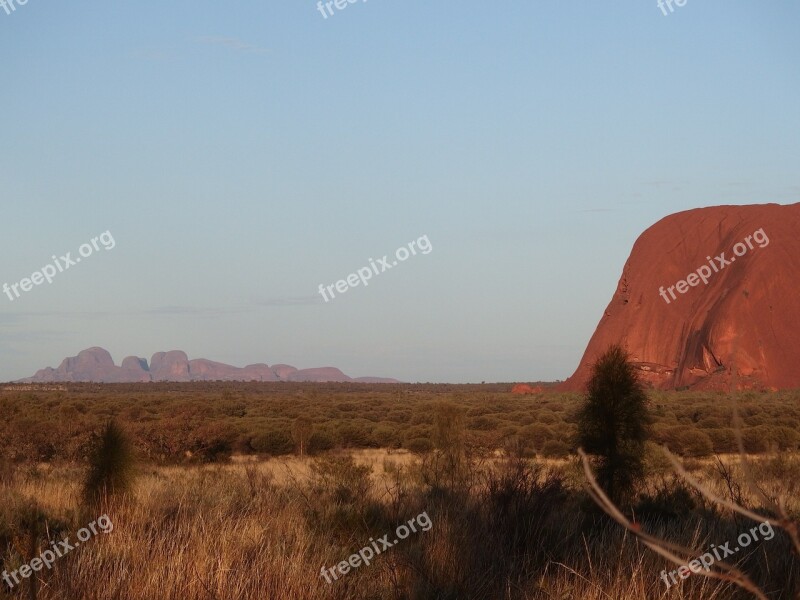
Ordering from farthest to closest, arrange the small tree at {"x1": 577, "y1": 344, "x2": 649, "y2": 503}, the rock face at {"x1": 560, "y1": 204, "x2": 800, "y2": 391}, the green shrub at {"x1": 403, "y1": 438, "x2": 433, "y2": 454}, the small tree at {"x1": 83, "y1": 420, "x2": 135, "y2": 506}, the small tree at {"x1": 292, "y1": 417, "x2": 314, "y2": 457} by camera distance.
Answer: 1. the rock face at {"x1": 560, "y1": 204, "x2": 800, "y2": 391}
2. the green shrub at {"x1": 403, "y1": 438, "x2": 433, "y2": 454}
3. the small tree at {"x1": 292, "y1": 417, "x2": 314, "y2": 457}
4. the small tree at {"x1": 577, "y1": 344, "x2": 649, "y2": 503}
5. the small tree at {"x1": 83, "y1": 420, "x2": 135, "y2": 506}

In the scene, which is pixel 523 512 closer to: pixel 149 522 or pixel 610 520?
pixel 610 520

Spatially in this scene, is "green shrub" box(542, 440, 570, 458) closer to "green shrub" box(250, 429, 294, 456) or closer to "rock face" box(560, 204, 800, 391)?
"green shrub" box(250, 429, 294, 456)

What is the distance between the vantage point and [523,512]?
8117mm

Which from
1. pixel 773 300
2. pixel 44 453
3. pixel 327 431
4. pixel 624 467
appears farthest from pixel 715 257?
pixel 624 467

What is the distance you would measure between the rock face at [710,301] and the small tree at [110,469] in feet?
201

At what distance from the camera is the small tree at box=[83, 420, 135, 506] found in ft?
29.7

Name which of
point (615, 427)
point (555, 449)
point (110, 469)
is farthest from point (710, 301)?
point (110, 469)

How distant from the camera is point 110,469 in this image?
9180 millimetres

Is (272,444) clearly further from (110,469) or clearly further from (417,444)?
(110,469)

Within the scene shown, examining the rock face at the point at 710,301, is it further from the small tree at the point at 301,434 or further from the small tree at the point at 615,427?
the small tree at the point at 615,427

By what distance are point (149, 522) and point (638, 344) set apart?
7642 centimetres

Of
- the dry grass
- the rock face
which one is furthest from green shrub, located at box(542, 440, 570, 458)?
the rock face

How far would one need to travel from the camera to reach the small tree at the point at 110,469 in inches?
356

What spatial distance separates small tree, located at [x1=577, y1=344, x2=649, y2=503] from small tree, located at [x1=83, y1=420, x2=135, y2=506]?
537cm
